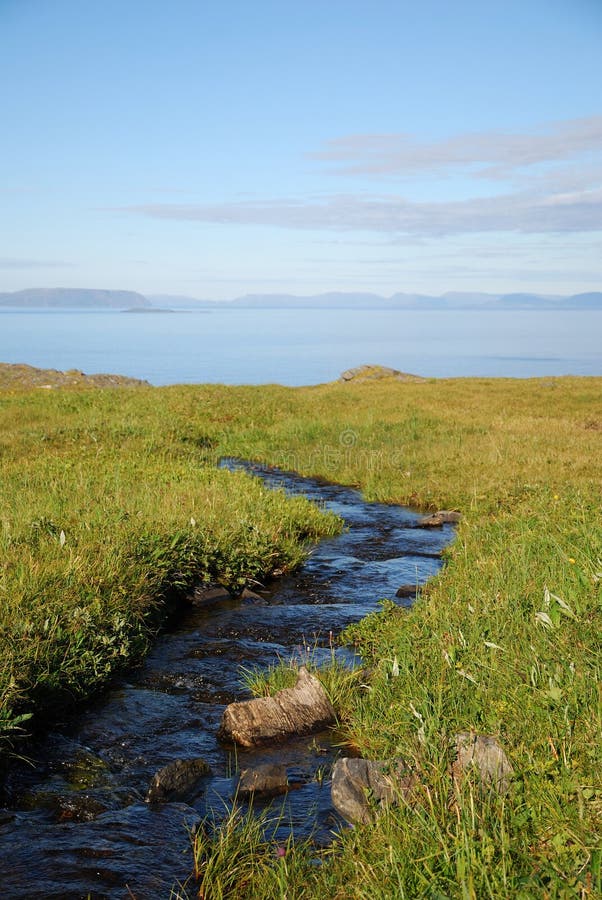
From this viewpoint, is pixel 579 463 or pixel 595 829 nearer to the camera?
pixel 595 829

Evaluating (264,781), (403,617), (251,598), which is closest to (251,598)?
(251,598)

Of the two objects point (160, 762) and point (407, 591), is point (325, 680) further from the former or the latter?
point (407, 591)

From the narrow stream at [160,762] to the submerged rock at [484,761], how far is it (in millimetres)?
1168

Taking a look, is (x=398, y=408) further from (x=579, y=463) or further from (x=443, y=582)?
(x=443, y=582)

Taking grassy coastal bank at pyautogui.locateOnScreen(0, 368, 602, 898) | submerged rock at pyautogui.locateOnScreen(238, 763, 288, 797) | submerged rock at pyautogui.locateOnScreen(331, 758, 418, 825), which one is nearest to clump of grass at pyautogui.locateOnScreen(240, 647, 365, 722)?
grassy coastal bank at pyautogui.locateOnScreen(0, 368, 602, 898)

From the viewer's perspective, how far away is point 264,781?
6180 mm

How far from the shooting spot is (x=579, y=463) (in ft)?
58.1

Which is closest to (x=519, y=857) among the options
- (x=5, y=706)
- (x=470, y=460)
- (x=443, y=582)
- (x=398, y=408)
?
(x=5, y=706)

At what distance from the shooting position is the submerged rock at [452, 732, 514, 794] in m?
4.99

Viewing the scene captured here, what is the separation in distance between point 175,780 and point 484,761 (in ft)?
8.45

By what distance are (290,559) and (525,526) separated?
3.90m

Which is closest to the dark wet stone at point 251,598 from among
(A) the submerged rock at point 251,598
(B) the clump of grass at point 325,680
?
(A) the submerged rock at point 251,598

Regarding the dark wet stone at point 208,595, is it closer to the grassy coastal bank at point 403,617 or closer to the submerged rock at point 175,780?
the grassy coastal bank at point 403,617

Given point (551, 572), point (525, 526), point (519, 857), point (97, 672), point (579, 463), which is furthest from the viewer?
point (579, 463)
